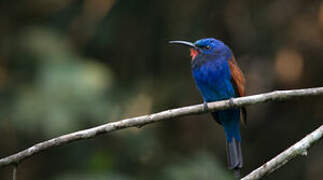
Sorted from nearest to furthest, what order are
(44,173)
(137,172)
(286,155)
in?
(286,155), (137,172), (44,173)

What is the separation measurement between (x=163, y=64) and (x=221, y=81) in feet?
6.85

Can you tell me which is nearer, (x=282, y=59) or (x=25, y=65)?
(x=25, y=65)

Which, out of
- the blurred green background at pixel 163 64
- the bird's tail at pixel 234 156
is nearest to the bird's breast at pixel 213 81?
the bird's tail at pixel 234 156

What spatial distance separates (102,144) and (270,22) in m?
2.24

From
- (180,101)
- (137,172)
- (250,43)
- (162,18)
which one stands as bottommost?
(137,172)

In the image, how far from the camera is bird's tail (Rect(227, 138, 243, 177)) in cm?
464

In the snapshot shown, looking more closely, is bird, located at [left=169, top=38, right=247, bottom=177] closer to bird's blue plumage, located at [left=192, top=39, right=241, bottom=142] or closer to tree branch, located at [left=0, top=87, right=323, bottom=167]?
bird's blue plumage, located at [left=192, top=39, right=241, bottom=142]

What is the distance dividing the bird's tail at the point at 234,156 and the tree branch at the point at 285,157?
115 cm

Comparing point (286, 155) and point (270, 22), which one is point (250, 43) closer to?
point (270, 22)

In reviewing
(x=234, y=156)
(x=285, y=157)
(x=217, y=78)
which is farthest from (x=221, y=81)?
(x=285, y=157)

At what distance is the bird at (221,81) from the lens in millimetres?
4836

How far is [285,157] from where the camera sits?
328cm

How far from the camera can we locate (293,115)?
699 centimetres

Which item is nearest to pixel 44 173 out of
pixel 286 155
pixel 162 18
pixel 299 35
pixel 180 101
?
pixel 180 101
